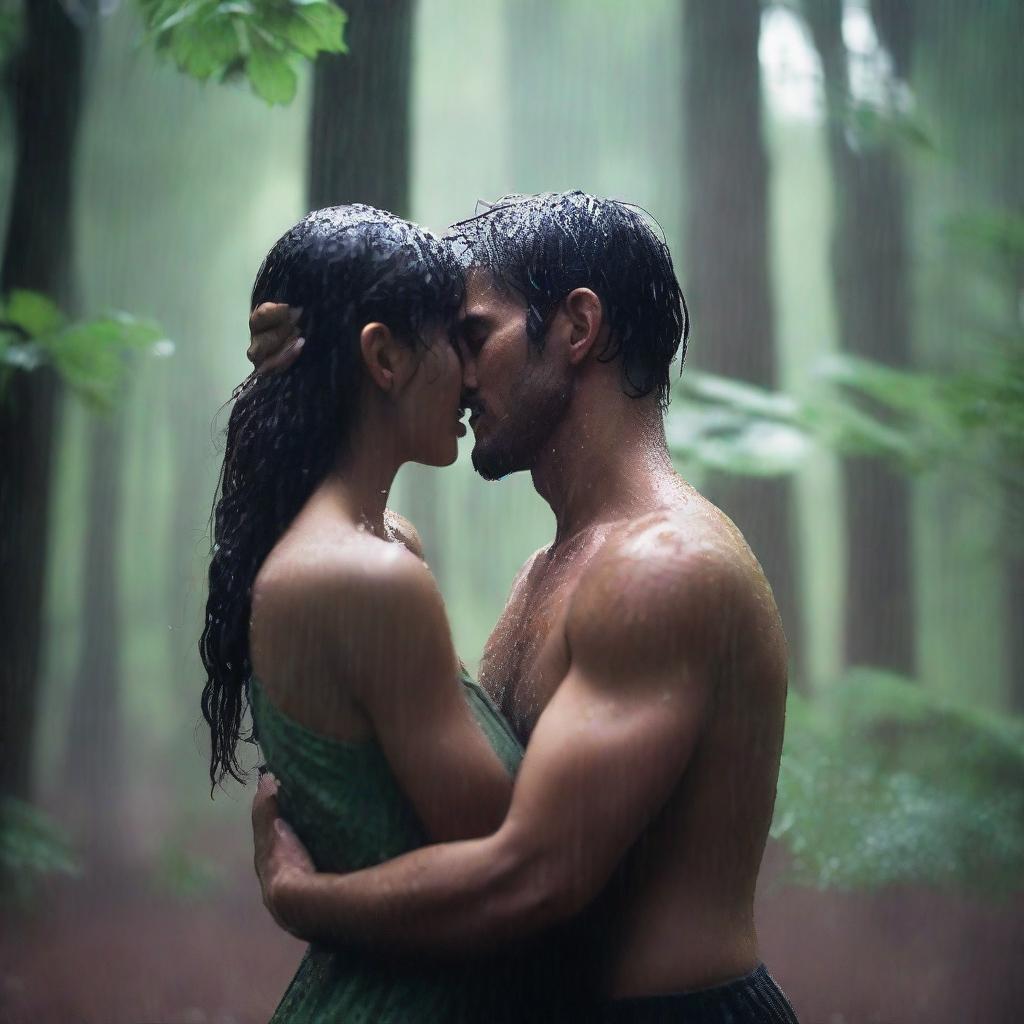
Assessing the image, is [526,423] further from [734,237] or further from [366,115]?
[734,237]

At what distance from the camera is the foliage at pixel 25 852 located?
472 cm

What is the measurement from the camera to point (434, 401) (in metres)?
1.81

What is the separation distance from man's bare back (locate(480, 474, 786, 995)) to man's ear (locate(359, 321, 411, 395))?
16.1 inches

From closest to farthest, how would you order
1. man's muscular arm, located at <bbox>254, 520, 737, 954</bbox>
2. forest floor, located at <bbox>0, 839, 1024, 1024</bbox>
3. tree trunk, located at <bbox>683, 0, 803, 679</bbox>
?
man's muscular arm, located at <bbox>254, 520, 737, 954</bbox> → forest floor, located at <bbox>0, 839, 1024, 1024</bbox> → tree trunk, located at <bbox>683, 0, 803, 679</bbox>

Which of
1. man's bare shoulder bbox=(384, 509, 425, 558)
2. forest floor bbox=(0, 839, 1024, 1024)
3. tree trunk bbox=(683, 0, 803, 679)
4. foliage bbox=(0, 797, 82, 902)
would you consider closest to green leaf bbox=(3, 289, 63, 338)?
foliage bbox=(0, 797, 82, 902)

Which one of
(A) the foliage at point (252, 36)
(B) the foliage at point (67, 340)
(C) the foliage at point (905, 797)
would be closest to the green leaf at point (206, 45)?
(A) the foliage at point (252, 36)

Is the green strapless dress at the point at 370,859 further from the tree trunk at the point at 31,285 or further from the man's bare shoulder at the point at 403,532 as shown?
the tree trunk at the point at 31,285

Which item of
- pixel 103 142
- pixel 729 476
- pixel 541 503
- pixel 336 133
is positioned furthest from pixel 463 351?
pixel 541 503

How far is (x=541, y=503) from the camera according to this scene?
6.97 metres

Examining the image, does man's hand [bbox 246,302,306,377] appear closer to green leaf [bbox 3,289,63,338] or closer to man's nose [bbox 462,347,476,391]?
man's nose [bbox 462,347,476,391]

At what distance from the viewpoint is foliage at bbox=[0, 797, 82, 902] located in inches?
186

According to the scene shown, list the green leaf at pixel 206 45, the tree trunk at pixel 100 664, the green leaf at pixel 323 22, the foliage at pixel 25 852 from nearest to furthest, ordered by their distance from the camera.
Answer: the green leaf at pixel 323 22 → the green leaf at pixel 206 45 → the foliage at pixel 25 852 → the tree trunk at pixel 100 664

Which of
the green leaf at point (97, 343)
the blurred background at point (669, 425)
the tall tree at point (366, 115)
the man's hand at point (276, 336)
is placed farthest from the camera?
the blurred background at point (669, 425)

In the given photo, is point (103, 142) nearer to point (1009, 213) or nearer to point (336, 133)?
point (336, 133)
